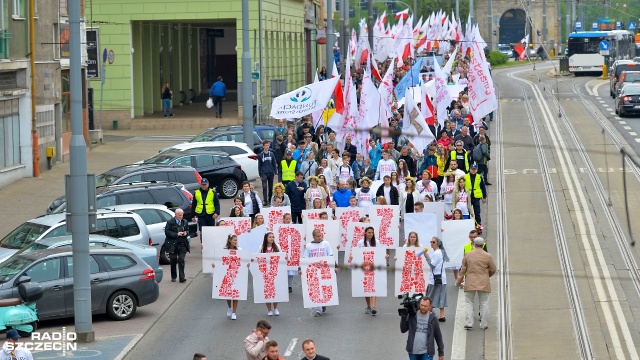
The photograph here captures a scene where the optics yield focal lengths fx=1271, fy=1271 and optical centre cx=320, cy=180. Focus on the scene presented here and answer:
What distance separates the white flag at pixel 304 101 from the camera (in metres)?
28.6

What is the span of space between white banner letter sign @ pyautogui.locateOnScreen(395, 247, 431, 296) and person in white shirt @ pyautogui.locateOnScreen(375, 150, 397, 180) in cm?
660

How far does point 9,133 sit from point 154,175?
27.2 feet

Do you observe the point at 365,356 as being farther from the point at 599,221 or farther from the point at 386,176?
the point at 599,221

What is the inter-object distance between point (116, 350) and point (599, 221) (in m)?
12.3

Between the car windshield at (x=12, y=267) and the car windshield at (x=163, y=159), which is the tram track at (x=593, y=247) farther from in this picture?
the car windshield at (x=163, y=159)

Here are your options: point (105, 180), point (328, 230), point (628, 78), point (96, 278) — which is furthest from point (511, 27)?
point (96, 278)

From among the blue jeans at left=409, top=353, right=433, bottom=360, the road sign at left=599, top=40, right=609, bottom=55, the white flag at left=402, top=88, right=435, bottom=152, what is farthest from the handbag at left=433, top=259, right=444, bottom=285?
the road sign at left=599, top=40, right=609, bottom=55

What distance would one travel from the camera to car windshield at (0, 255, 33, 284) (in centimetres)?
1802

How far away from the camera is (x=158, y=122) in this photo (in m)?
51.5

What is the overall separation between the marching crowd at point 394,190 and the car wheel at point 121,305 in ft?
4.78

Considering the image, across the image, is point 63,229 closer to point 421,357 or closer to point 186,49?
point 421,357

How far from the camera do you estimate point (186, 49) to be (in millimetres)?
64562

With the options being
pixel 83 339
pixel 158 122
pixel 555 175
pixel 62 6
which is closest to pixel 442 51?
pixel 158 122

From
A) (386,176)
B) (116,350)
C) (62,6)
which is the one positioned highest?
(62,6)
